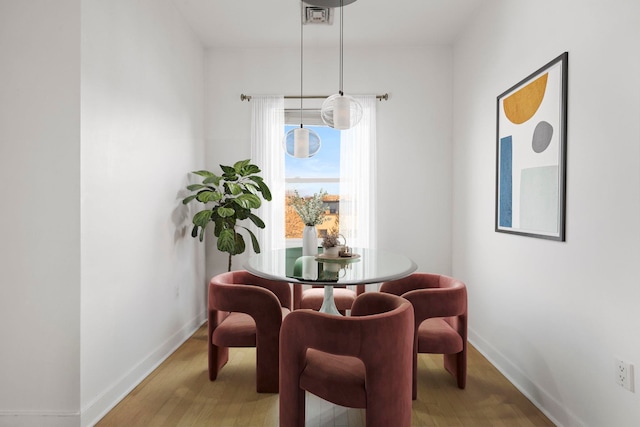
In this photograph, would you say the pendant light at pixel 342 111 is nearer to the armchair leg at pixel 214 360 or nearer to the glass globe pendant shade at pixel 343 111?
the glass globe pendant shade at pixel 343 111

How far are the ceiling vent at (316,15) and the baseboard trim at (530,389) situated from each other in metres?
3.04

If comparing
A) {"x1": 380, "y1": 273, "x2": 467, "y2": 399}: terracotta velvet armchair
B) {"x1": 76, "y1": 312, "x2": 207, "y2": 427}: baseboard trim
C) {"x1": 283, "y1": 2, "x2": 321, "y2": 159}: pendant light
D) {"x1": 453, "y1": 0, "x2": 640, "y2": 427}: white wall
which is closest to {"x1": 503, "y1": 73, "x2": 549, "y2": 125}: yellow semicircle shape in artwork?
{"x1": 453, "y1": 0, "x2": 640, "y2": 427}: white wall

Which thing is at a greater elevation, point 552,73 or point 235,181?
point 552,73

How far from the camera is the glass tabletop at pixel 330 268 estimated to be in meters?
1.98

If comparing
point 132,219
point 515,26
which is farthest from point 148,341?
point 515,26

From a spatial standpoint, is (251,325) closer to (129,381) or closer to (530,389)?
(129,381)

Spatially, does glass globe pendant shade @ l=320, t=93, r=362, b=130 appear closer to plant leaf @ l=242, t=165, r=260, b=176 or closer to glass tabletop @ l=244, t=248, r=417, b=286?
glass tabletop @ l=244, t=248, r=417, b=286

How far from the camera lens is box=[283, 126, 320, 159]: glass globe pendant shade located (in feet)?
9.48

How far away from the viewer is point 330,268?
89.8 inches
